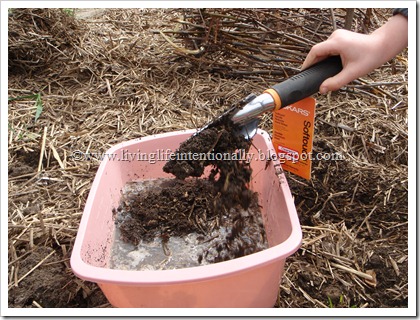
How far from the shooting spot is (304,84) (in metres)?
1.14

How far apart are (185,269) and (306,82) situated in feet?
1.99

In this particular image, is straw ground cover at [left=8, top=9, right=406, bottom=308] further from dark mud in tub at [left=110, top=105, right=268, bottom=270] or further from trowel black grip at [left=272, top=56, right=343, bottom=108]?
trowel black grip at [left=272, top=56, right=343, bottom=108]

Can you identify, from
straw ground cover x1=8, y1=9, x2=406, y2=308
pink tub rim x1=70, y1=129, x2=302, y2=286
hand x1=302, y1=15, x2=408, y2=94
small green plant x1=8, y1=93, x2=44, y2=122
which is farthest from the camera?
small green plant x1=8, y1=93, x2=44, y2=122

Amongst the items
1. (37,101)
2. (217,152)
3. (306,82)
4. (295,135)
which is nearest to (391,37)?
(306,82)

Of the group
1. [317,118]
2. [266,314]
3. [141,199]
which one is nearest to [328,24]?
[317,118]

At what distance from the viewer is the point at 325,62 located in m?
1.16

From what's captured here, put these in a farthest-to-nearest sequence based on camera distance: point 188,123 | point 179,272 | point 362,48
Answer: point 188,123 < point 362,48 < point 179,272

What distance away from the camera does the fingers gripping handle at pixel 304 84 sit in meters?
1.13

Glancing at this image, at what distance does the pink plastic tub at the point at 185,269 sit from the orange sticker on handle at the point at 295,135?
6cm

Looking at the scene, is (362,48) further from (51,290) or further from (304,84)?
(51,290)

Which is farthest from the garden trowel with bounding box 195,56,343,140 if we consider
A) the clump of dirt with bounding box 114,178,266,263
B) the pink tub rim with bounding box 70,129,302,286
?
the pink tub rim with bounding box 70,129,302,286

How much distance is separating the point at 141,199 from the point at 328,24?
1.37 m

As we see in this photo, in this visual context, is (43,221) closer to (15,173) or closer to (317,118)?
(15,173)

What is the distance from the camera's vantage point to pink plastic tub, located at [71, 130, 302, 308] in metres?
0.91
